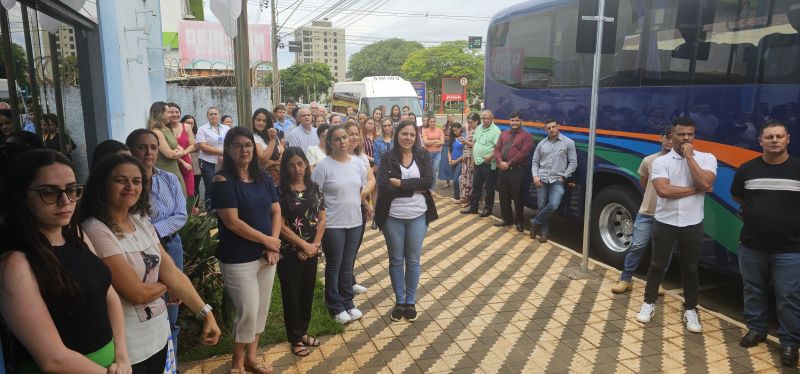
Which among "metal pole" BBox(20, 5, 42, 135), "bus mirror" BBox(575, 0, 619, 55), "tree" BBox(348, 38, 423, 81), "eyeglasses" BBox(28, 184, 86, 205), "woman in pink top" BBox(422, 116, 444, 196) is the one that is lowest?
"woman in pink top" BBox(422, 116, 444, 196)

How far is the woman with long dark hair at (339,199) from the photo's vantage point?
4438 millimetres

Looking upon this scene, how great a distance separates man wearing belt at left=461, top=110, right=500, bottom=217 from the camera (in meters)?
8.77

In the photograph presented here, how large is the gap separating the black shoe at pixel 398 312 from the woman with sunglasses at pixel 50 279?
2.91 m

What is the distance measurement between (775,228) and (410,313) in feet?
9.32

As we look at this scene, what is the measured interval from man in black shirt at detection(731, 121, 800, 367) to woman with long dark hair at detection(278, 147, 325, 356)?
10.5 ft

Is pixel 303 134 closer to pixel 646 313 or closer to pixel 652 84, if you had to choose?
pixel 652 84

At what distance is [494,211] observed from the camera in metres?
9.78

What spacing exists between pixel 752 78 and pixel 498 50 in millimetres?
4293

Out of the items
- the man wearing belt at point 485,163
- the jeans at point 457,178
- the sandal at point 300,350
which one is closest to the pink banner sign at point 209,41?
the jeans at point 457,178

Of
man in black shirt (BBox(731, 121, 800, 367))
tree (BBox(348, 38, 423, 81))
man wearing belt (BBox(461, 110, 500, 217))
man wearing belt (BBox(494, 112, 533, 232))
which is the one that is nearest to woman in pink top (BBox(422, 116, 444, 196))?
man wearing belt (BBox(461, 110, 500, 217))

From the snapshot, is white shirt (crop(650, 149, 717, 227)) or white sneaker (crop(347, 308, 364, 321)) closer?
white shirt (crop(650, 149, 717, 227))

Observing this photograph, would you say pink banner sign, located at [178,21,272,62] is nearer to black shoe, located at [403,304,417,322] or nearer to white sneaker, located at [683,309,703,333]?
black shoe, located at [403,304,417,322]

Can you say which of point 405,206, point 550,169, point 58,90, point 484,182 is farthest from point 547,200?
point 58,90

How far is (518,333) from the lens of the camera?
4574 millimetres
